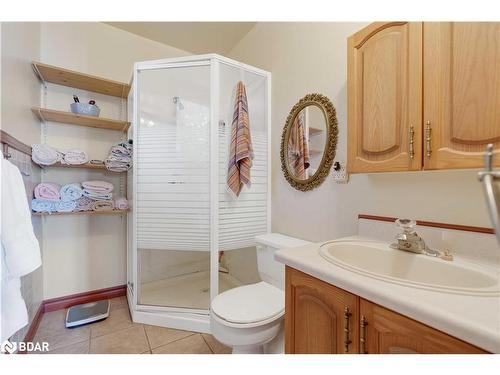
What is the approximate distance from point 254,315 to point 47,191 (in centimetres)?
177

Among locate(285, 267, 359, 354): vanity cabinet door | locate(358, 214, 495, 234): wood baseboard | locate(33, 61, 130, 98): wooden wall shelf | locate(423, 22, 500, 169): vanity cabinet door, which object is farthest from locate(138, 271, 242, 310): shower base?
locate(33, 61, 130, 98): wooden wall shelf

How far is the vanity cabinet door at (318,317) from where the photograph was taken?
2.35ft

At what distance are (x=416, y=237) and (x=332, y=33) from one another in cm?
128

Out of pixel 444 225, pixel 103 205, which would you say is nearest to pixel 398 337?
pixel 444 225

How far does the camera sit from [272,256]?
156cm

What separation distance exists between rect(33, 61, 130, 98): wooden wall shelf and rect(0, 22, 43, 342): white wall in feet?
0.25

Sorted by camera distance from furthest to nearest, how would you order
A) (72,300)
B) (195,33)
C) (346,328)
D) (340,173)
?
1. (195,33)
2. (72,300)
3. (340,173)
4. (346,328)

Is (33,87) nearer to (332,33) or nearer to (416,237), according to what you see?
(332,33)

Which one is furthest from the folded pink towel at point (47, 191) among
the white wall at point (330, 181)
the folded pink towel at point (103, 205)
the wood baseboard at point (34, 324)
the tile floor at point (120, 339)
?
the white wall at point (330, 181)

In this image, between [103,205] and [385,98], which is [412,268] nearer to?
[385,98]

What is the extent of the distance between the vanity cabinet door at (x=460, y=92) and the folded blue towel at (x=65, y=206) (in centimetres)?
230

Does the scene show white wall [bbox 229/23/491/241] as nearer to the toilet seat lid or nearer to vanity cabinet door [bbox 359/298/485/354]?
the toilet seat lid

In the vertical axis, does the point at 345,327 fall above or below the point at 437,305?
below

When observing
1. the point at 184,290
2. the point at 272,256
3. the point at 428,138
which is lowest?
the point at 184,290
